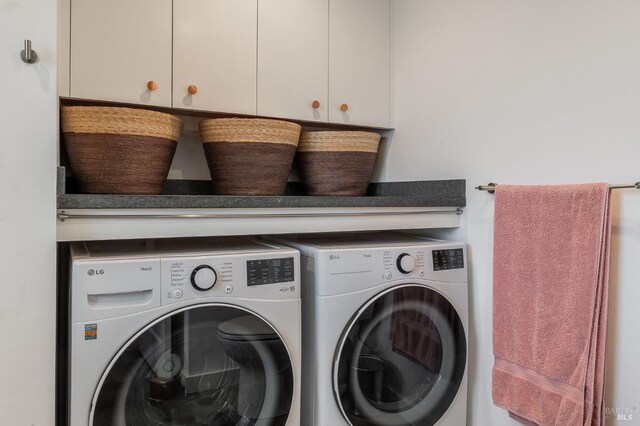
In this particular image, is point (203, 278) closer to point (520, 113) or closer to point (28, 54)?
point (28, 54)

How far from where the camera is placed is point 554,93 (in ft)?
4.58

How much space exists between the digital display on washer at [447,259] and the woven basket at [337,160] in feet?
1.43

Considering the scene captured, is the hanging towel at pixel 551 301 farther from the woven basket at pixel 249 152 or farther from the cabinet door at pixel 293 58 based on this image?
the cabinet door at pixel 293 58

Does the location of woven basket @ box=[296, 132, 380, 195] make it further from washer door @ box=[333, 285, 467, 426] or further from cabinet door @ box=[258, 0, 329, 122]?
washer door @ box=[333, 285, 467, 426]

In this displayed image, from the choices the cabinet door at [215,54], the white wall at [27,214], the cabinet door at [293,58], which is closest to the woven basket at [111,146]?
the white wall at [27,214]

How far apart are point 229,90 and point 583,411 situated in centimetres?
158

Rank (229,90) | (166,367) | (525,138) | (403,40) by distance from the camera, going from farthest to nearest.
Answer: (403,40) → (229,90) → (525,138) → (166,367)

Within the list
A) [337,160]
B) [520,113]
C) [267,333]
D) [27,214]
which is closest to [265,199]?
[267,333]

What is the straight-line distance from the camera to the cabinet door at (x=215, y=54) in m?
1.66

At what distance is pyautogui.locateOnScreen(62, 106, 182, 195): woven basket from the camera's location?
4.28 feet

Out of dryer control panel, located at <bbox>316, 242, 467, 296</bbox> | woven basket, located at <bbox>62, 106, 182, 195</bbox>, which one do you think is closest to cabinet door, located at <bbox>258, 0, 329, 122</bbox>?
woven basket, located at <bbox>62, 106, 182, 195</bbox>

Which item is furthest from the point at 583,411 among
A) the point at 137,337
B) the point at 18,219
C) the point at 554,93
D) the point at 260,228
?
the point at 18,219

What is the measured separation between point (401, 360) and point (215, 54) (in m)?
1.32

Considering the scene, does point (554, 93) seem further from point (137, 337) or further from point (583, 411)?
point (137, 337)
